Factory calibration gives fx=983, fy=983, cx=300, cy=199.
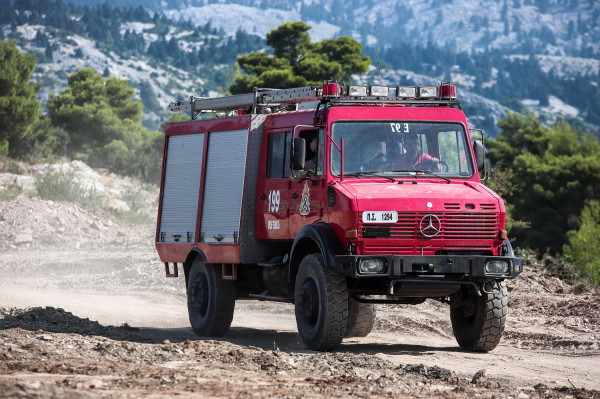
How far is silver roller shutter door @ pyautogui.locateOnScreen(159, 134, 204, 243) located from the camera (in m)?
14.5

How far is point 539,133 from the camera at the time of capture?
58188 millimetres

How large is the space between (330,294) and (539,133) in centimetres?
4931

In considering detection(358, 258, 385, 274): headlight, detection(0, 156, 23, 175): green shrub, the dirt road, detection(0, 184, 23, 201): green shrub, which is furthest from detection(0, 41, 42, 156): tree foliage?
detection(358, 258, 385, 274): headlight

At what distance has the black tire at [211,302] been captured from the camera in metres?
13.8

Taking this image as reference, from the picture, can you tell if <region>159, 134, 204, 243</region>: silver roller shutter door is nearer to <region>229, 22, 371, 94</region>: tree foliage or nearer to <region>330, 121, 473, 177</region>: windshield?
<region>330, 121, 473, 177</region>: windshield

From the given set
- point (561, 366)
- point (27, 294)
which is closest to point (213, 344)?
point (561, 366)

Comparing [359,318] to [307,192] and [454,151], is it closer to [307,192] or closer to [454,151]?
[307,192]

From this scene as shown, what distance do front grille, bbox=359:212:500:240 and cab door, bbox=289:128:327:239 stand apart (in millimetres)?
924

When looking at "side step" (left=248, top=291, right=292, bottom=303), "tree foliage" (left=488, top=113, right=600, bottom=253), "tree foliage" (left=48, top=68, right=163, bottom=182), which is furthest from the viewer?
"tree foliage" (left=48, top=68, right=163, bottom=182)

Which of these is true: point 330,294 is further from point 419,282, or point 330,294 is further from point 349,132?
point 349,132

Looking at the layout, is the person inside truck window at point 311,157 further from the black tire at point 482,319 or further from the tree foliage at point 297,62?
the tree foliage at point 297,62

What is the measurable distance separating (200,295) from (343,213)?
4142mm

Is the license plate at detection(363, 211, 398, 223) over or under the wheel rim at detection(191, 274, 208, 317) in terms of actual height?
over

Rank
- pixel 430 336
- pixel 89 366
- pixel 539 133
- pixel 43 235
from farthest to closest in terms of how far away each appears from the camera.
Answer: pixel 539 133 → pixel 43 235 → pixel 430 336 → pixel 89 366
